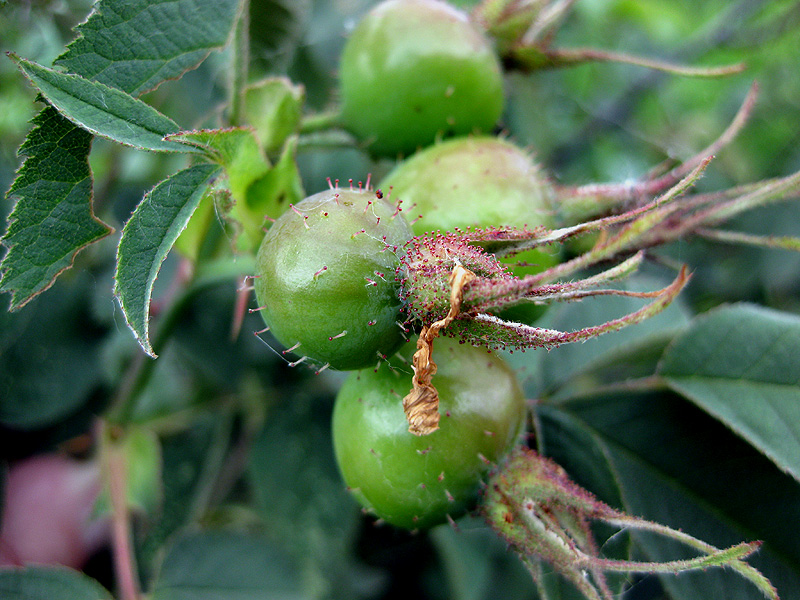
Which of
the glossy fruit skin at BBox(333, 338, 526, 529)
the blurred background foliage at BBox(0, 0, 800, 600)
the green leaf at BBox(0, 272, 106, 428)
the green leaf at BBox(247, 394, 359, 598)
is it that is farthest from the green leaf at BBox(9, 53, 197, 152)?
the green leaf at BBox(247, 394, 359, 598)

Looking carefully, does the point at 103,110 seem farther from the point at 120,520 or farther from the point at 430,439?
the point at 120,520

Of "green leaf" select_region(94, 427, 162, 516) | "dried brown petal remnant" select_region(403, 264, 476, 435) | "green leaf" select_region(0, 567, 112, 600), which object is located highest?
"dried brown petal remnant" select_region(403, 264, 476, 435)

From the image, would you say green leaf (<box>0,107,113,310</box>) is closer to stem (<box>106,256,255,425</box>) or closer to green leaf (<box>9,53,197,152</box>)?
green leaf (<box>9,53,197,152</box>)

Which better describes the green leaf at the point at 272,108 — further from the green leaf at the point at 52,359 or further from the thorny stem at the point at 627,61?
the green leaf at the point at 52,359

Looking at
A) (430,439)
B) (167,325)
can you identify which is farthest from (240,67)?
(430,439)

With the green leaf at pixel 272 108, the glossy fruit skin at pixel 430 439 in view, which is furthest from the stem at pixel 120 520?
the green leaf at pixel 272 108
